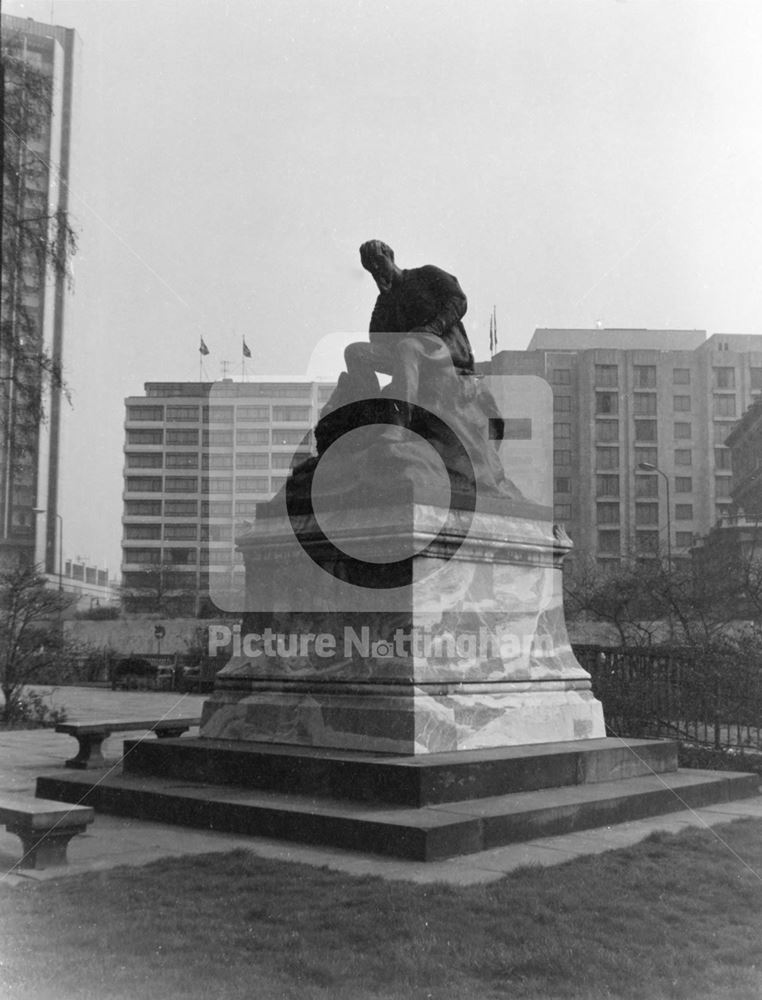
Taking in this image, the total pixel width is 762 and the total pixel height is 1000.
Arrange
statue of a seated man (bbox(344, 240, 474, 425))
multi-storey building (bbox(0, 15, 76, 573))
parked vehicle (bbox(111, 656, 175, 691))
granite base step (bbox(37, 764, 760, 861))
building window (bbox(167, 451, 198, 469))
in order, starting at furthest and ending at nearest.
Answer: parked vehicle (bbox(111, 656, 175, 691))
building window (bbox(167, 451, 198, 469))
statue of a seated man (bbox(344, 240, 474, 425))
granite base step (bbox(37, 764, 760, 861))
multi-storey building (bbox(0, 15, 76, 573))

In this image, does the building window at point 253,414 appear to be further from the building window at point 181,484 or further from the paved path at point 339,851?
the paved path at point 339,851

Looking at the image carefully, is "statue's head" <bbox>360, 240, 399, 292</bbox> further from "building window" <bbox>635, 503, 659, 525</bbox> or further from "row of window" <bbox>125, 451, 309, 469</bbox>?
"building window" <bbox>635, 503, 659, 525</bbox>

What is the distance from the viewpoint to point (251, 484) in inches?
377

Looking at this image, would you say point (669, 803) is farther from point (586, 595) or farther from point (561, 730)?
point (586, 595)

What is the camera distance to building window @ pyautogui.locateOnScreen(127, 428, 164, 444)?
9335 millimetres

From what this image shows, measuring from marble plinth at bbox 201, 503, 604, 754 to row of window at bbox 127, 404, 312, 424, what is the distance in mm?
2389

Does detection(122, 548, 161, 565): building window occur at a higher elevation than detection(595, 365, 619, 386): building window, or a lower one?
lower

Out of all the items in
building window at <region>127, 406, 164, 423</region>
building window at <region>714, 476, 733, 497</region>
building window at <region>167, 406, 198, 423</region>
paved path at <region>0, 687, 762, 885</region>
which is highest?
building window at <region>167, 406, 198, 423</region>

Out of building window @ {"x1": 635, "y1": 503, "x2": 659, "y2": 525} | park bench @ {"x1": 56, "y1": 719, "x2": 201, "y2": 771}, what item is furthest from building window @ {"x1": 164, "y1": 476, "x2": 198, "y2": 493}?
building window @ {"x1": 635, "y1": 503, "x2": 659, "y2": 525}

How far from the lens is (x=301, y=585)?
22.0ft

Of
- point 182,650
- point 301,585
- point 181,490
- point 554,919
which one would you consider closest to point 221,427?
point 181,490

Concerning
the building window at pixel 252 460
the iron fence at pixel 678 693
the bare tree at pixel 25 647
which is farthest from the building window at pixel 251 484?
the bare tree at pixel 25 647

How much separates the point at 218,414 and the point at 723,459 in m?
5.35

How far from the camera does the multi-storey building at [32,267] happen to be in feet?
13.3
